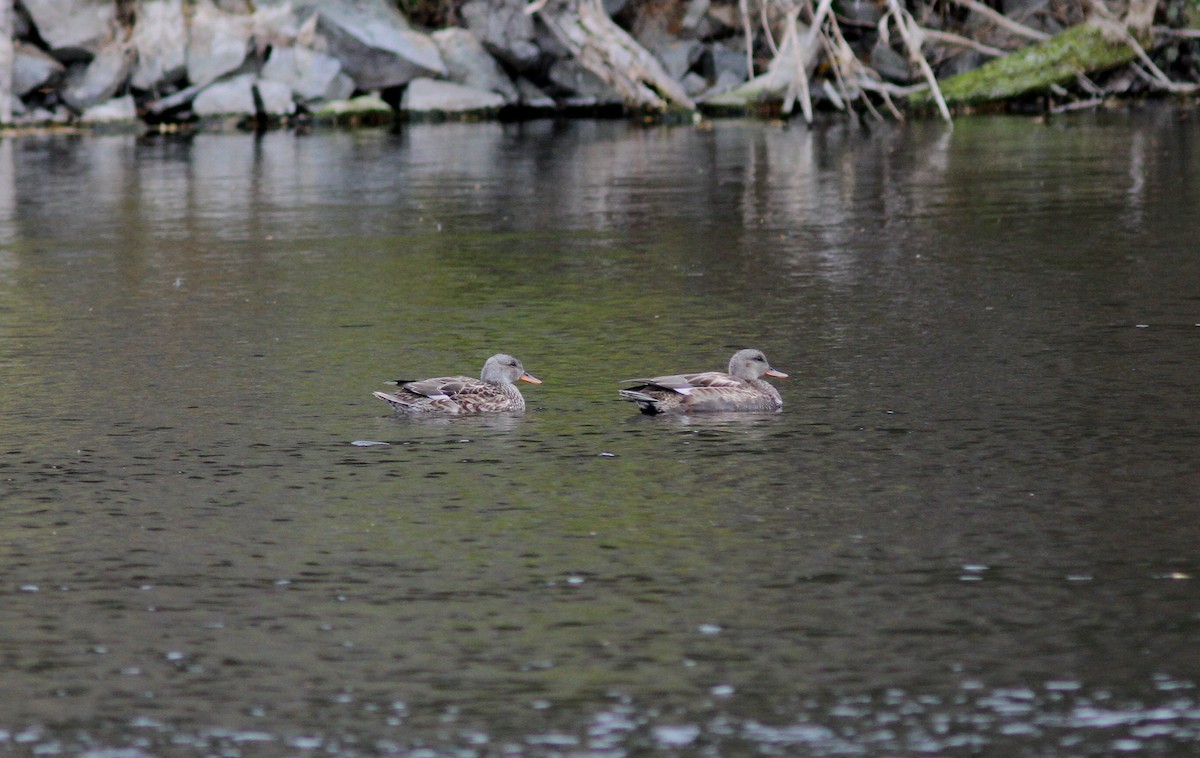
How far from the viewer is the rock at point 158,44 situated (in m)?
57.2

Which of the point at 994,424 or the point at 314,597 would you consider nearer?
the point at 314,597

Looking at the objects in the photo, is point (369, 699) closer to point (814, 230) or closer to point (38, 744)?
point (38, 744)

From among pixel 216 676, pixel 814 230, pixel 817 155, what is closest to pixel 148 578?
pixel 216 676

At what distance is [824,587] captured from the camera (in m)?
9.51

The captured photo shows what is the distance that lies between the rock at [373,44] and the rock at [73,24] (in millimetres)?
5763

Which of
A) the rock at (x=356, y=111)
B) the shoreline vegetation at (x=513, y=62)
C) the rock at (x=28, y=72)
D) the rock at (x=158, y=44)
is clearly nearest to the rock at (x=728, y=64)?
the shoreline vegetation at (x=513, y=62)

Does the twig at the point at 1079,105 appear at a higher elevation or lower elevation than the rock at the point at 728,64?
lower

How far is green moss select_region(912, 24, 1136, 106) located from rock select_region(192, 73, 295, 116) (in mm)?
17507

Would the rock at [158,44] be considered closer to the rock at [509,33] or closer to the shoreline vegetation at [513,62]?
the shoreline vegetation at [513,62]

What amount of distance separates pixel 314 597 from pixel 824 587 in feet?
7.77

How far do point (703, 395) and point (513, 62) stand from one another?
47595 mm

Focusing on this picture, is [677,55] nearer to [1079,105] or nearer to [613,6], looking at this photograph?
[613,6]

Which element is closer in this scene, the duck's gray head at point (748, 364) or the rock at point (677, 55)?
the duck's gray head at point (748, 364)

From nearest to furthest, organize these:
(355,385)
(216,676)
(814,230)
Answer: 1. (216,676)
2. (355,385)
3. (814,230)
